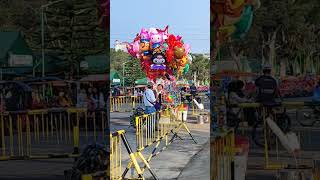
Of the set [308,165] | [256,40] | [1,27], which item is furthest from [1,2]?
[308,165]

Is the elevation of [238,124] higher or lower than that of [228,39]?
lower

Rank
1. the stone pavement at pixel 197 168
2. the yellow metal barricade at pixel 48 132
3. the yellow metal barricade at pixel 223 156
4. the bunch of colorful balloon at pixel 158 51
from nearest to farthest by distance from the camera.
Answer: the yellow metal barricade at pixel 48 132 → the yellow metal barricade at pixel 223 156 → the stone pavement at pixel 197 168 → the bunch of colorful balloon at pixel 158 51

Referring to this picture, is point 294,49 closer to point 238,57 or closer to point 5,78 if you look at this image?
point 238,57

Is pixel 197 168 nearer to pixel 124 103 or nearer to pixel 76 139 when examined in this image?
pixel 76 139

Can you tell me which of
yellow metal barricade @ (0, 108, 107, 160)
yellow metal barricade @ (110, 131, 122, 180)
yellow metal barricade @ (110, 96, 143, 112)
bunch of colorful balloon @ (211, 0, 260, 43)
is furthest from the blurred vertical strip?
yellow metal barricade @ (110, 96, 143, 112)

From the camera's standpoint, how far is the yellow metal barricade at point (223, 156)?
4008 millimetres

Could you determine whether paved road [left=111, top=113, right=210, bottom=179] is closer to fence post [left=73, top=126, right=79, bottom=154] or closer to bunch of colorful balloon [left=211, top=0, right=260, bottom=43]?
fence post [left=73, top=126, right=79, bottom=154]

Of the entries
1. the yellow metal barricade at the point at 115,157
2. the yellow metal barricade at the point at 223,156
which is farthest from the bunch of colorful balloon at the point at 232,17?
the yellow metal barricade at the point at 115,157

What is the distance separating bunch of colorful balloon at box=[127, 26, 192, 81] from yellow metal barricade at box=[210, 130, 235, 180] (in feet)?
51.9

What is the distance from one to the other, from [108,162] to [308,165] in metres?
1.64

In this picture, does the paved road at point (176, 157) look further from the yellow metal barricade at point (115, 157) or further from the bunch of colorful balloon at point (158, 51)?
the bunch of colorful balloon at point (158, 51)

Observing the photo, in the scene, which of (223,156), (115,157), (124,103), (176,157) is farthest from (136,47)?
(223,156)

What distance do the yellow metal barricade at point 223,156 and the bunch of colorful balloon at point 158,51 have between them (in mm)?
15809

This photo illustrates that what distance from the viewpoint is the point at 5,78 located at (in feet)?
12.4
